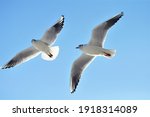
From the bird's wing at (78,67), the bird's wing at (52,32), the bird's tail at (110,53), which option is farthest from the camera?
the bird's wing at (52,32)

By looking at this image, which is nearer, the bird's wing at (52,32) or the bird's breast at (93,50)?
the bird's breast at (93,50)

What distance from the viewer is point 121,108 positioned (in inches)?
206

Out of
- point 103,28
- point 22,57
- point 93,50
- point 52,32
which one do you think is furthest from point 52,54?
point 103,28

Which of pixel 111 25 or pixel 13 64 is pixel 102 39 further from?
pixel 13 64

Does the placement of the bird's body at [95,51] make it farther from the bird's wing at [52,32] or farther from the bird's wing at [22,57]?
the bird's wing at [22,57]

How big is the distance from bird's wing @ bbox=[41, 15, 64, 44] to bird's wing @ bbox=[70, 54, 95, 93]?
45 centimetres

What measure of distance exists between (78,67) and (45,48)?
1.70 feet

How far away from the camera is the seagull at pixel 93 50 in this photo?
235 inches

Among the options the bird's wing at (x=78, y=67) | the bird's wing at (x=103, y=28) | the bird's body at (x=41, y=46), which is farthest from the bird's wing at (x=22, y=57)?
the bird's wing at (x=103, y=28)

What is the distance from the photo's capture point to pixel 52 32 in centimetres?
621

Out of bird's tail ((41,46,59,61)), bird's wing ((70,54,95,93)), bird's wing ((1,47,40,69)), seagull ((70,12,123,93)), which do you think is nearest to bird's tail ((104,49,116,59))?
seagull ((70,12,123,93))

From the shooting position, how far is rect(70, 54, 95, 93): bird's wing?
6080mm

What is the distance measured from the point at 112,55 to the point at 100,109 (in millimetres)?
981

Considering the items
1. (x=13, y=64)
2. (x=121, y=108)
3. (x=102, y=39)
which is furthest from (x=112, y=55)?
(x=13, y=64)
